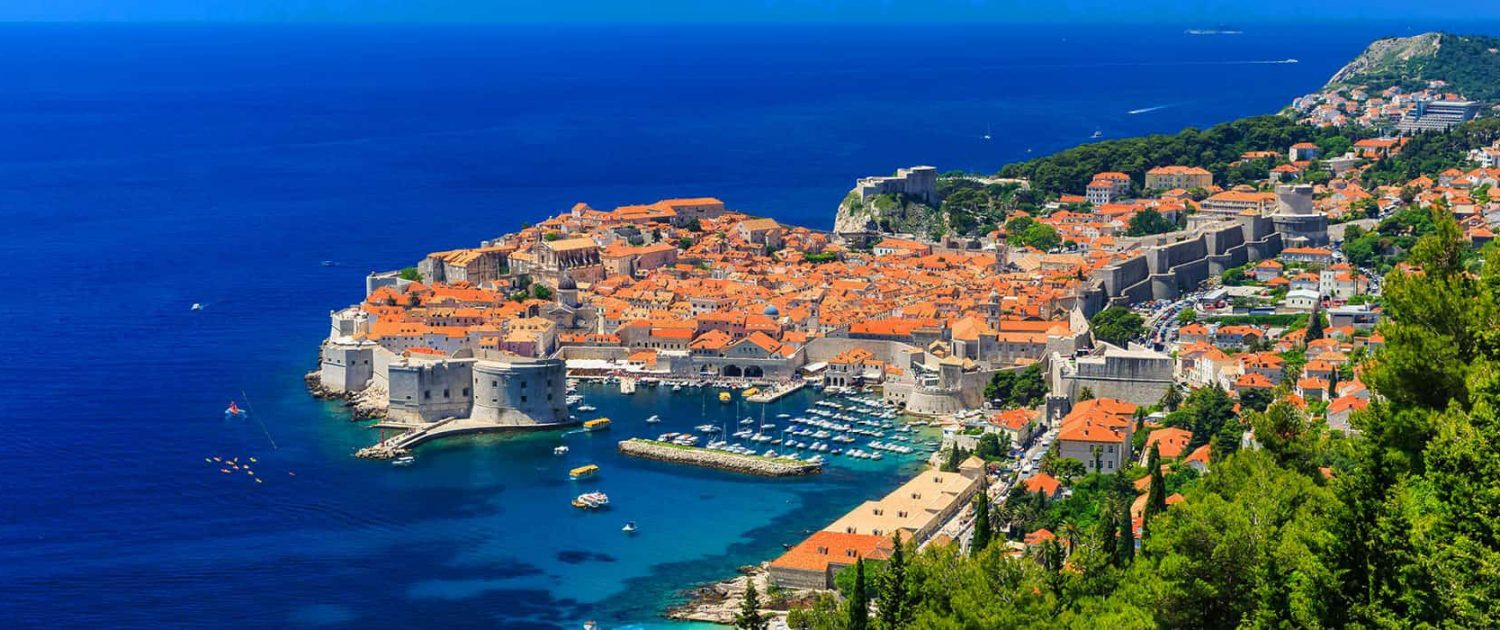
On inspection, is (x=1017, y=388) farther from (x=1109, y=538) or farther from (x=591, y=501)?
(x=1109, y=538)

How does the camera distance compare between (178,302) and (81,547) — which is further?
(178,302)

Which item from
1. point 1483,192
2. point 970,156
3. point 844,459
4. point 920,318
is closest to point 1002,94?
point 970,156

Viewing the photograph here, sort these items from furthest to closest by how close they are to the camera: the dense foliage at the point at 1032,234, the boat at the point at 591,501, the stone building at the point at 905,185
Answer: the stone building at the point at 905,185, the dense foliage at the point at 1032,234, the boat at the point at 591,501

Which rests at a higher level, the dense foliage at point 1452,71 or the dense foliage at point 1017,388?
the dense foliage at point 1452,71

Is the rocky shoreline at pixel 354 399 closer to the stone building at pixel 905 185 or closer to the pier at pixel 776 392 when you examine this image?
the pier at pixel 776 392

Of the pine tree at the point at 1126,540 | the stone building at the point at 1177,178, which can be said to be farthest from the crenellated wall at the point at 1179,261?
the pine tree at the point at 1126,540

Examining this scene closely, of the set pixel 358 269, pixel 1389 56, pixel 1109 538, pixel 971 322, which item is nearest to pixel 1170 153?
pixel 971 322

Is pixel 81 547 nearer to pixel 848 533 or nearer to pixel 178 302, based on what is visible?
pixel 848 533
